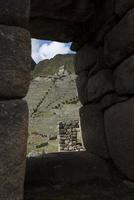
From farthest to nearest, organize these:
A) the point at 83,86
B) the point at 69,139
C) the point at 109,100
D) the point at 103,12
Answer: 1. the point at 69,139
2. the point at 83,86
3. the point at 103,12
4. the point at 109,100

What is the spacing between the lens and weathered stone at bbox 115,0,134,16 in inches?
168

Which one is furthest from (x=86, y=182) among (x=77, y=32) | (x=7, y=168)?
(x=77, y=32)

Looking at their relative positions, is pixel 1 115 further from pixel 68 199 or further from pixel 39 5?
pixel 39 5

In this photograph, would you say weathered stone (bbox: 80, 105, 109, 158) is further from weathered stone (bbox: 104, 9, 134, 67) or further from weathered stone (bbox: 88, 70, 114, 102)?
weathered stone (bbox: 104, 9, 134, 67)

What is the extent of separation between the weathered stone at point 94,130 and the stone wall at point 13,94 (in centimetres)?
207

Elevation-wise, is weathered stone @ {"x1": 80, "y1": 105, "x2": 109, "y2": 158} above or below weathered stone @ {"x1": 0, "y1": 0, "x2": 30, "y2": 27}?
below

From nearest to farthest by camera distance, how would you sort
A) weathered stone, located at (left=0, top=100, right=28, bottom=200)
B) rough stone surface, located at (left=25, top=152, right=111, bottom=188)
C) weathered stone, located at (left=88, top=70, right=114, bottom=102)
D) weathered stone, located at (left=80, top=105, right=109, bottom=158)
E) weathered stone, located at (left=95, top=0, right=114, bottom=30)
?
weathered stone, located at (left=0, top=100, right=28, bottom=200) < rough stone surface, located at (left=25, top=152, right=111, bottom=188) < weathered stone, located at (left=95, top=0, right=114, bottom=30) < weathered stone, located at (left=88, top=70, right=114, bottom=102) < weathered stone, located at (left=80, top=105, right=109, bottom=158)

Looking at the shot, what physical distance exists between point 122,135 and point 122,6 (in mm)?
1529

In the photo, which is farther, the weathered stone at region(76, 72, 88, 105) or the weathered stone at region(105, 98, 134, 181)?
the weathered stone at region(76, 72, 88, 105)

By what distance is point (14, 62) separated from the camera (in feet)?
10.3

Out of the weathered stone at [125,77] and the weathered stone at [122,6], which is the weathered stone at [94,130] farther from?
the weathered stone at [122,6]

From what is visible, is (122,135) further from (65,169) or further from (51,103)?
(51,103)

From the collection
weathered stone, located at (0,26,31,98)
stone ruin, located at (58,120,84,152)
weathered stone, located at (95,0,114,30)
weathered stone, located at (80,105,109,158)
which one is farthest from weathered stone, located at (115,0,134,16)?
stone ruin, located at (58,120,84,152)

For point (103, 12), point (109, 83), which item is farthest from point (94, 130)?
point (103, 12)
